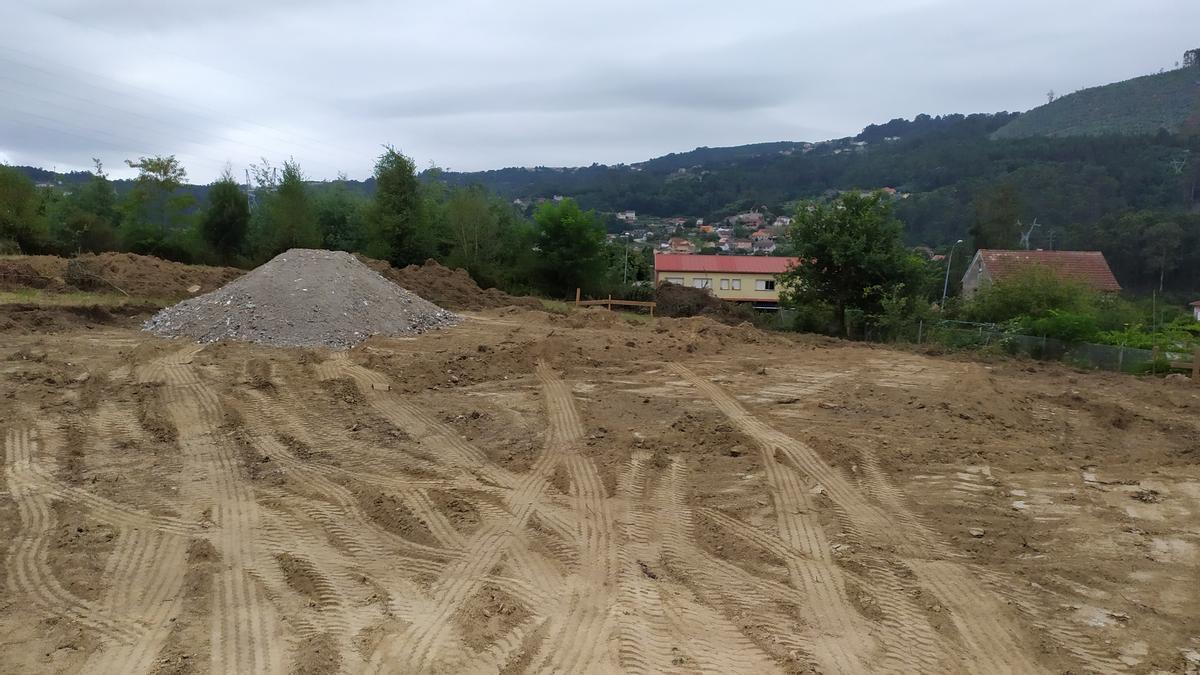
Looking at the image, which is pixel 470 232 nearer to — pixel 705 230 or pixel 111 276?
pixel 111 276

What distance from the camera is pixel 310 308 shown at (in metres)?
16.2

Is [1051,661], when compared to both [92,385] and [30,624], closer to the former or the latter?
[30,624]

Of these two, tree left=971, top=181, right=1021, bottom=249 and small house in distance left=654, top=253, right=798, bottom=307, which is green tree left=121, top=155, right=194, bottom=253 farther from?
tree left=971, top=181, right=1021, bottom=249

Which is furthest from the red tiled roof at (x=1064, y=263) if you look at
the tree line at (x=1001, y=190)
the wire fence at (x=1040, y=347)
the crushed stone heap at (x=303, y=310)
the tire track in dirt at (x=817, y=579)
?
the tire track in dirt at (x=817, y=579)

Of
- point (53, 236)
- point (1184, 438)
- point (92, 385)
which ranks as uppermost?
point (53, 236)

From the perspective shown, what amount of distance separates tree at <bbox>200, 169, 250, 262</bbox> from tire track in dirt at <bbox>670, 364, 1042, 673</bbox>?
2822 centimetres

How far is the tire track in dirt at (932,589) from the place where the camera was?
4.36 metres

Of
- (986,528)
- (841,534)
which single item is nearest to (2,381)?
(841,534)

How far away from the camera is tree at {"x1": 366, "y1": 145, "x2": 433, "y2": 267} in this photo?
1125 inches

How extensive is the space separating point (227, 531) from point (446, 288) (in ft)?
61.2

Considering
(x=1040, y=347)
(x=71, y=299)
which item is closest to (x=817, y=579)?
(x=1040, y=347)

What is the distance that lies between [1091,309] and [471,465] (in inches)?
792

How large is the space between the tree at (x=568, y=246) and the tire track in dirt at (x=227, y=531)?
67.9 feet

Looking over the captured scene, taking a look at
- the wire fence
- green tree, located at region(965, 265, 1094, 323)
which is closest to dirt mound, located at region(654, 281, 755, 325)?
the wire fence
